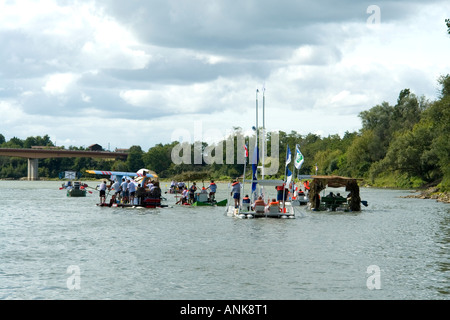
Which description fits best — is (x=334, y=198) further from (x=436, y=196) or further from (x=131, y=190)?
(x=436, y=196)

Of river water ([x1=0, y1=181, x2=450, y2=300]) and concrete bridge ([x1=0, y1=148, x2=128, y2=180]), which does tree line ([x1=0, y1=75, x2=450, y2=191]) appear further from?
river water ([x1=0, y1=181, x2=450, y2=300])

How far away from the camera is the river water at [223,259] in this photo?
672 inches

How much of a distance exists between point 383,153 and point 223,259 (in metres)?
99.8

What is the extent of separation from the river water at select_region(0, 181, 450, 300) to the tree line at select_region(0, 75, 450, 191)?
26.1 m

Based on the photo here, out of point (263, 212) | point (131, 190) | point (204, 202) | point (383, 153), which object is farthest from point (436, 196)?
point (383, 153)

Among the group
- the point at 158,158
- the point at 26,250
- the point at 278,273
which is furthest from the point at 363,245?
the point at 158,158

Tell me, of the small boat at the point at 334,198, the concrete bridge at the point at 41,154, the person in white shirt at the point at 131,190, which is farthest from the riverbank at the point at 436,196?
the concrete bridge at the point at 41,154

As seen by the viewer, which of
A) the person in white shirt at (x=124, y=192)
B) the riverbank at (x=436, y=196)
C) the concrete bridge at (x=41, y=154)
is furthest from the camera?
the concrete bridge at (x=41, y=154)

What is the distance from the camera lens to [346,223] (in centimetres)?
3669

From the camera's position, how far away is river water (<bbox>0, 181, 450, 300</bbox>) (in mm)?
17062

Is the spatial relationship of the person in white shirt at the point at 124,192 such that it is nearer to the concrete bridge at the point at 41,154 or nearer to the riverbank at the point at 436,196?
the riverbank at the point at 436,196

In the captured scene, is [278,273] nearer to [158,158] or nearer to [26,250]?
[26,250]

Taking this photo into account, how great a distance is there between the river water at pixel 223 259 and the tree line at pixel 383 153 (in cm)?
2613

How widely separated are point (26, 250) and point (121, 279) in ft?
24.3
